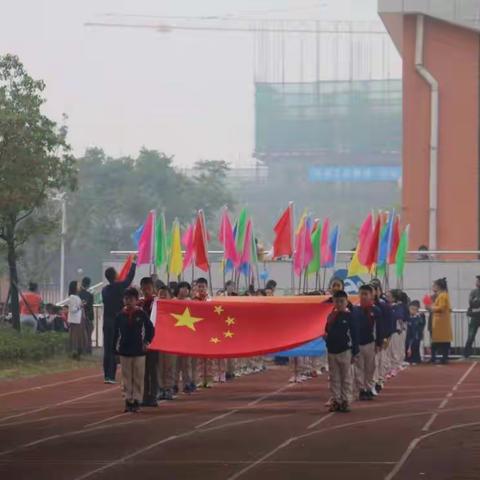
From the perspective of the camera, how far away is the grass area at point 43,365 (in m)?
26.9

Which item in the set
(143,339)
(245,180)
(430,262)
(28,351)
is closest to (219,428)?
(143,339)

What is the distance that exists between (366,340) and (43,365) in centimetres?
952

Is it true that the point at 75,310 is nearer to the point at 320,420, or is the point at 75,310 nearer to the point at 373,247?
the point at 373,247

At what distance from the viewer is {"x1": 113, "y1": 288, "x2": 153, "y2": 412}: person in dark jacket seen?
19094 millimetres

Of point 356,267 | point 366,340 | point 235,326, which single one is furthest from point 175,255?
point 366,340

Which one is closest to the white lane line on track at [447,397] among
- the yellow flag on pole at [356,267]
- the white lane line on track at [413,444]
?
the white lane line on track at [413,444]

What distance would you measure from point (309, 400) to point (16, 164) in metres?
11.6

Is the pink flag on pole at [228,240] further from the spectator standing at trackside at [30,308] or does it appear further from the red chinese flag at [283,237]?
the spectator standing at trackside at [30,308]

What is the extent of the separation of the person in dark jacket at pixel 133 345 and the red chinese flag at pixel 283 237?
10.7m

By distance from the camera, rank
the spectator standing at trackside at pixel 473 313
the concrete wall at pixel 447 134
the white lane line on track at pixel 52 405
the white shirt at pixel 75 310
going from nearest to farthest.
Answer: the white lane line on track at pixel 52 405 → the white shirt at pixel 75 310 → the spectator standing at trackside at pixel 473 313 → the concrete wall at pixel 447 134

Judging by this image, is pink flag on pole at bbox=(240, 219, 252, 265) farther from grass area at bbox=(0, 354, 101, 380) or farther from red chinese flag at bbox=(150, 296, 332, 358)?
red chinese flag at bbox=(150, 296, 332, 358)

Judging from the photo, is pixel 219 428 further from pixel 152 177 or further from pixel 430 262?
pixel 152 177

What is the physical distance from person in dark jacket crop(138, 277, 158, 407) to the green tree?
9534 mm

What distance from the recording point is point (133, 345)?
19141 mm
